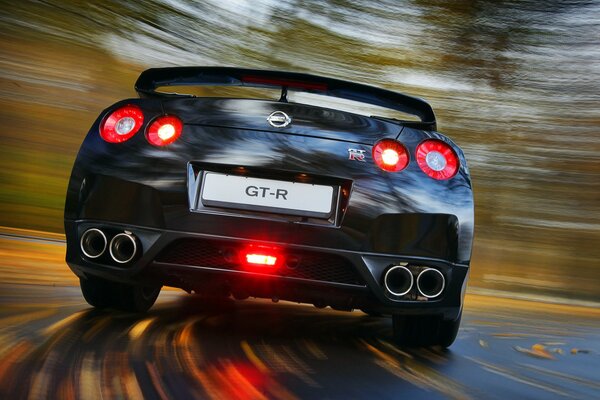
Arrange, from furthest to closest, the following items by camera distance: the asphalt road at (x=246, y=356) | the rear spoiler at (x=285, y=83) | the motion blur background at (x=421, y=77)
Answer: the motion blur background at (x=421, y=77) < the rear spoiler at (x=285, y=83) < the asphalt road at (x=246, y=356)

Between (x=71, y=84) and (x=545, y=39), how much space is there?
8571mm

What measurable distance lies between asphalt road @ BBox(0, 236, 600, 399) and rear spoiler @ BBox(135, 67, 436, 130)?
3.37ft

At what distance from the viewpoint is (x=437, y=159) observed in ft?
11.7

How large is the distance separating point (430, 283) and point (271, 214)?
2.30ft

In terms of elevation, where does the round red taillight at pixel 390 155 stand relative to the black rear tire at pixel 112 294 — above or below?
above

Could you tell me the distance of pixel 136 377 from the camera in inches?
109

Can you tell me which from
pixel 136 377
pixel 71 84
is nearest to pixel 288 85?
pixel 136 377

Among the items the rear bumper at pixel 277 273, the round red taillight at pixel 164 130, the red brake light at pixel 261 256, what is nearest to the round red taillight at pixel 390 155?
the rear bumper at pixel 277 273

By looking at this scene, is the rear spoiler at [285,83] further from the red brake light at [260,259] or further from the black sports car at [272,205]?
the red brake light at [260,259]

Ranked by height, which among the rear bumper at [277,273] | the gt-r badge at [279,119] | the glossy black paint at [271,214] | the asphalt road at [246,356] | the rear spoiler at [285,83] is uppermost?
the rear spoiler at [285,83]

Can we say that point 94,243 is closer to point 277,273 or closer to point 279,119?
point 277,273

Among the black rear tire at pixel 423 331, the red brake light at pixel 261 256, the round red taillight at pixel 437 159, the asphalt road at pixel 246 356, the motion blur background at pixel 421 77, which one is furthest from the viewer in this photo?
the motion blur background at pixel 421 77

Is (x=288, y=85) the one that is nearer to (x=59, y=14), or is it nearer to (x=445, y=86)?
(x=59, y=14)

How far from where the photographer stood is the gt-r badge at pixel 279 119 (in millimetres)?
3445
